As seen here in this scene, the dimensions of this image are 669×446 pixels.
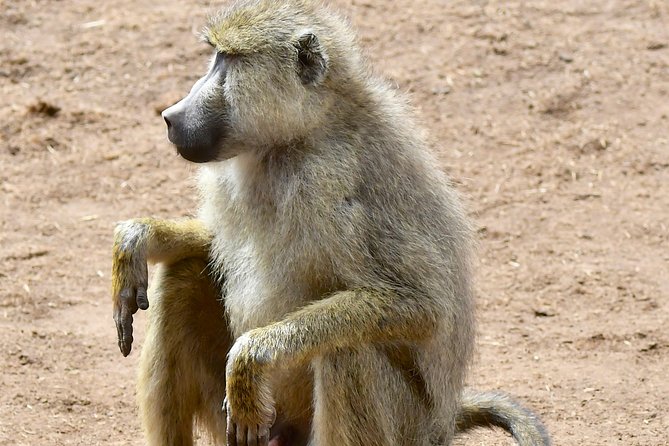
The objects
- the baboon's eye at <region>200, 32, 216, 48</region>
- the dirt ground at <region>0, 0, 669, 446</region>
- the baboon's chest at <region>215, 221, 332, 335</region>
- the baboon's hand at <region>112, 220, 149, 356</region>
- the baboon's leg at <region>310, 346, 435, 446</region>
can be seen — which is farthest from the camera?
the dirt ground at <region>0, 0, 669, 446</region>

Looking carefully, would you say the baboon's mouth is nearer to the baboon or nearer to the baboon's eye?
the baboon

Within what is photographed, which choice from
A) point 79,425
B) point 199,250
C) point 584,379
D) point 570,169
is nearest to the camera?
point 199,250

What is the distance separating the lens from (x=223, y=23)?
4785mm

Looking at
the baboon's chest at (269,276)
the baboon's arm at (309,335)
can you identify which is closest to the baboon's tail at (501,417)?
the baboon's arm at (309,335)

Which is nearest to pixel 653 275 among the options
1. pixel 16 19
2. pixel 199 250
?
pixel 199 250

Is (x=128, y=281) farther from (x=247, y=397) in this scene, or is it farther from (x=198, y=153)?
(x=247, y=397)

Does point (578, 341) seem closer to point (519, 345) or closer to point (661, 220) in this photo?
point (519, 345)

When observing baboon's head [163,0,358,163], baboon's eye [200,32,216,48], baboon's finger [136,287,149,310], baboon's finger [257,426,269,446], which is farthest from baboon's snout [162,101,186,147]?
baboon's finger [257,426,269,446]

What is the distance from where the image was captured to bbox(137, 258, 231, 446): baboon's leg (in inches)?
201

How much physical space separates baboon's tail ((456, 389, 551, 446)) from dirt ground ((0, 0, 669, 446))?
23.0 inches

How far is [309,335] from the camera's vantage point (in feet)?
14.8

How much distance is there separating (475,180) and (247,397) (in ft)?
14.1

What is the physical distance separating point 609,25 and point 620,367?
14.8 ft

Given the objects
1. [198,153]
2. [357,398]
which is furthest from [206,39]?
[357,398]
